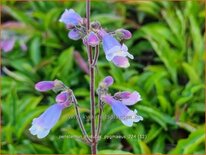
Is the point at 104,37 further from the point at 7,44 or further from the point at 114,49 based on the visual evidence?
the point at 7,44

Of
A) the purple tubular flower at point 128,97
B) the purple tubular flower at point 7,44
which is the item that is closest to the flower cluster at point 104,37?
the purple tubular flower at point 128,97

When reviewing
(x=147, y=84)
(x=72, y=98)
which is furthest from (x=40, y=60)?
(x=72, y=98)

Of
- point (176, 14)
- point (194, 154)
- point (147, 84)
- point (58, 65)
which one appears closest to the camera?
point (194, 154)

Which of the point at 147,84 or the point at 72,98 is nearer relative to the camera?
the point at 72,98

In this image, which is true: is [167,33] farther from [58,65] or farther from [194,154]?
[194,154]

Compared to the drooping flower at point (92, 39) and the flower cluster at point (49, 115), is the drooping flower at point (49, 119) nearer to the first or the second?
the flower cluster at point (49, 115)

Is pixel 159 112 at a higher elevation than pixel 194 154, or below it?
higher

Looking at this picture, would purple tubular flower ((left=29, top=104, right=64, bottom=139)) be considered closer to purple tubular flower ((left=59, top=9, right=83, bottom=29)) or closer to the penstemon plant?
the penstemon plant

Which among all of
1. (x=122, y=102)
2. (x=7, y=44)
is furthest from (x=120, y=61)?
(x=7, y=44)
